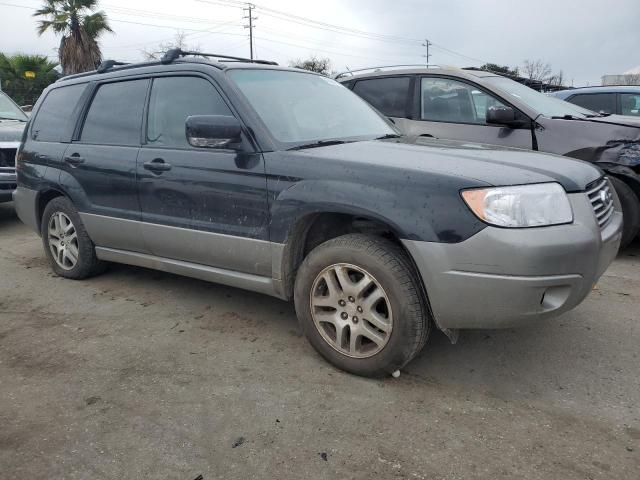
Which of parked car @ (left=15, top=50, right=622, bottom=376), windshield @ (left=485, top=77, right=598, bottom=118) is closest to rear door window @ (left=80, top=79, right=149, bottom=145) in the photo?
parked car @ (left=15, top=50, right=622, bottom=376)

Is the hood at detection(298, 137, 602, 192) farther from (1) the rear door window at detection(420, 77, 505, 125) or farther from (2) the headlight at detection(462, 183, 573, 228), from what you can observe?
(1) the rear door window at detection(420, 77, 505, 125)

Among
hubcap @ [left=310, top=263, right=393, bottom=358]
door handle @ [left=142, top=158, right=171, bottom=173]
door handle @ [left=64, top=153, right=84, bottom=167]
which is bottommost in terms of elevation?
hubcap @ [left=310, top=263, right=393, bottom=358]

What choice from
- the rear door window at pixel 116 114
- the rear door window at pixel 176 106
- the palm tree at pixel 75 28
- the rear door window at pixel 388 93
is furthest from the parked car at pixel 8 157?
the palm tree at pixel 75 28

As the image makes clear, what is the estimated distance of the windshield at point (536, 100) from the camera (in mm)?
5273

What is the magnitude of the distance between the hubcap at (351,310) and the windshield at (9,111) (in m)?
Answer: 6.80

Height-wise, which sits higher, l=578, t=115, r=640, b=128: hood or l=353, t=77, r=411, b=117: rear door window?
l=353, t=77, r=411, b=117: rear door window

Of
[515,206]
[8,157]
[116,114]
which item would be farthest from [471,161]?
[8,157]

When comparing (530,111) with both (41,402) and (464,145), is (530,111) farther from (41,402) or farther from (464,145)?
(41,402)

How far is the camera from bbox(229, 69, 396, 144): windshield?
3336mm

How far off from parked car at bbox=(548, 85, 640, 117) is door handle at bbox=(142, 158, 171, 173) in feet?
19.7

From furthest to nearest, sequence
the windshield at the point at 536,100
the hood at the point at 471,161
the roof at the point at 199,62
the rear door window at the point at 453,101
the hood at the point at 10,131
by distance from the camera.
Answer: the hood at the point at 10,131, the rear door window at the point at 453,101, the windshield at the point at 536,100, the roof at the point at 199,62, the hood at the point at 471,161

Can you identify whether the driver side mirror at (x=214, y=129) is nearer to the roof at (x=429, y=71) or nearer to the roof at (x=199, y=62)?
the roof at (x=199, y=62)

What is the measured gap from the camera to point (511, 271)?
8.00 ft

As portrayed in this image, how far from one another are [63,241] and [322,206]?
2.81 m
